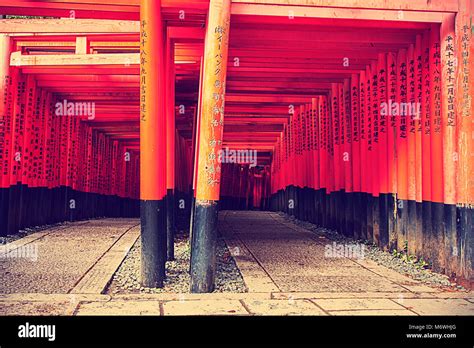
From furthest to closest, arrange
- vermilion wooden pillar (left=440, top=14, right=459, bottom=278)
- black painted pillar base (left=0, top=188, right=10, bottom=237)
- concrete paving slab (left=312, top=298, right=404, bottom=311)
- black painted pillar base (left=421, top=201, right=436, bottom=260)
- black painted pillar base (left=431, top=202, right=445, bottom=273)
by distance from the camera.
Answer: black painted pillar base (left=0, top=188, right=10, bottom=237) → black painted pillar base (left=421, top=201, right=436, bottom=260) → black painted pillar base (left=431, top=202, right=445, bottom=273) → vermilion wooden pillar (left=440, top=14, right=459, bottom=278) → concrete paving slab (left=312, top=298, right=404, bottom=311)

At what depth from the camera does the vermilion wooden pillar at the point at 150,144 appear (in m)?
5.11

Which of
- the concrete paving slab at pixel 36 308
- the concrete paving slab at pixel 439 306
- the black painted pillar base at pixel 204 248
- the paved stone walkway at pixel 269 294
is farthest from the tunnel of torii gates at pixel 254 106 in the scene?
the concrete paving slab at pixel 36 308

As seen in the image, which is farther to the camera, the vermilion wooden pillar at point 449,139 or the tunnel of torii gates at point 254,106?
the vermilion wooden pillar at point 449,139

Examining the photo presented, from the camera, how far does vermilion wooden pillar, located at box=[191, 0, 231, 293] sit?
4.91 metres

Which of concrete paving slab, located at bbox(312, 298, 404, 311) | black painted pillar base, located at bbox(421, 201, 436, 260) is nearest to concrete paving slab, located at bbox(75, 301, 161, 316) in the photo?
concrete paving slab, located at bbox(312, 298, 404, 311)

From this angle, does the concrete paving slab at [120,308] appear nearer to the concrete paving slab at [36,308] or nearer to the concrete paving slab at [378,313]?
the concrete paving slab at [36,308]

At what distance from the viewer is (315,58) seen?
8.41 m

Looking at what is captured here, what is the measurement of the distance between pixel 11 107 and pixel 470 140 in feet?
26.3

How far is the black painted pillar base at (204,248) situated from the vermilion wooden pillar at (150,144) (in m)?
0.48

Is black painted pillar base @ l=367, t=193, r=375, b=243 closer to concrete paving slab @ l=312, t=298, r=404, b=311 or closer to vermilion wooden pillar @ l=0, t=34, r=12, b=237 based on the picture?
concrete paving slab @ l=312, t=298, r=404, b=311

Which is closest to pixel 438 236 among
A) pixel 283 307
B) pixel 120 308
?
pixel 283 307

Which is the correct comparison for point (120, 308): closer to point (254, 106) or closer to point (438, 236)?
point (438, 236)

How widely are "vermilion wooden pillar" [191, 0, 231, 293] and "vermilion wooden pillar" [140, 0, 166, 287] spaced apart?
481 mm

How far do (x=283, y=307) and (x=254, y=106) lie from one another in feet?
29.7
